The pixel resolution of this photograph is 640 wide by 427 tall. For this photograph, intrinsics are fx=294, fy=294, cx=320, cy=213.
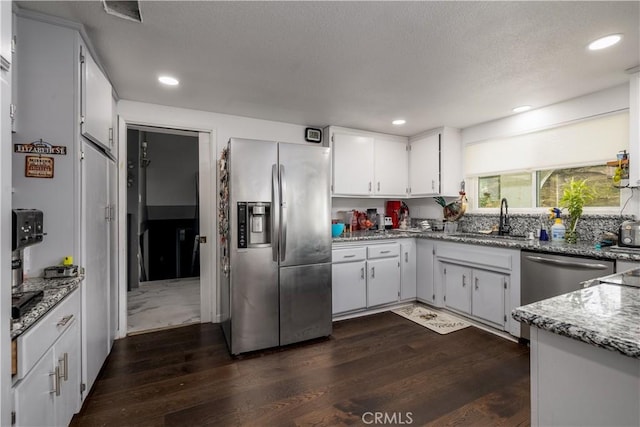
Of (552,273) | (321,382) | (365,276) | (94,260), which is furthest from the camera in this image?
(365,276)

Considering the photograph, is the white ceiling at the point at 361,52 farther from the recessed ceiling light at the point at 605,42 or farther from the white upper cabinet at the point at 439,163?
the white upper cabinet at the point at 439,163

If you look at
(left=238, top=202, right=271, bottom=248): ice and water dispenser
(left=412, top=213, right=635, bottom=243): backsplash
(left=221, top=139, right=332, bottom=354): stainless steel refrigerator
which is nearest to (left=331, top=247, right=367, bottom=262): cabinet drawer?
(left=221, top=139, right=332, bottom=354): stainless steel refrigerator

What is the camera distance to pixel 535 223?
124 inches

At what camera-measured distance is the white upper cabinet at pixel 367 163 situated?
12.4 feet

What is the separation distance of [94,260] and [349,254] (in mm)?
2266

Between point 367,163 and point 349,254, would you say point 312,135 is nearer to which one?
point 367,163

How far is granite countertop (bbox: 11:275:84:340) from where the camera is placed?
1095 millimetres

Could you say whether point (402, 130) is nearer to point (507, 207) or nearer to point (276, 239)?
point (507, 207)

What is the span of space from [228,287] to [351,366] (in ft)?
4.04

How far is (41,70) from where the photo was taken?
5.31ft

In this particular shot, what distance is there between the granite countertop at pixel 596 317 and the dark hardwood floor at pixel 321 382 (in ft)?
3.90

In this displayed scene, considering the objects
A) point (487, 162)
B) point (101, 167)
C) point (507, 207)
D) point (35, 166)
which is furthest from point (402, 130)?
point (35, 166)

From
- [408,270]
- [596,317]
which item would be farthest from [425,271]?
[596,317]

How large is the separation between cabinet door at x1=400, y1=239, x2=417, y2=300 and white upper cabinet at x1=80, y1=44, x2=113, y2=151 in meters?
3.16
